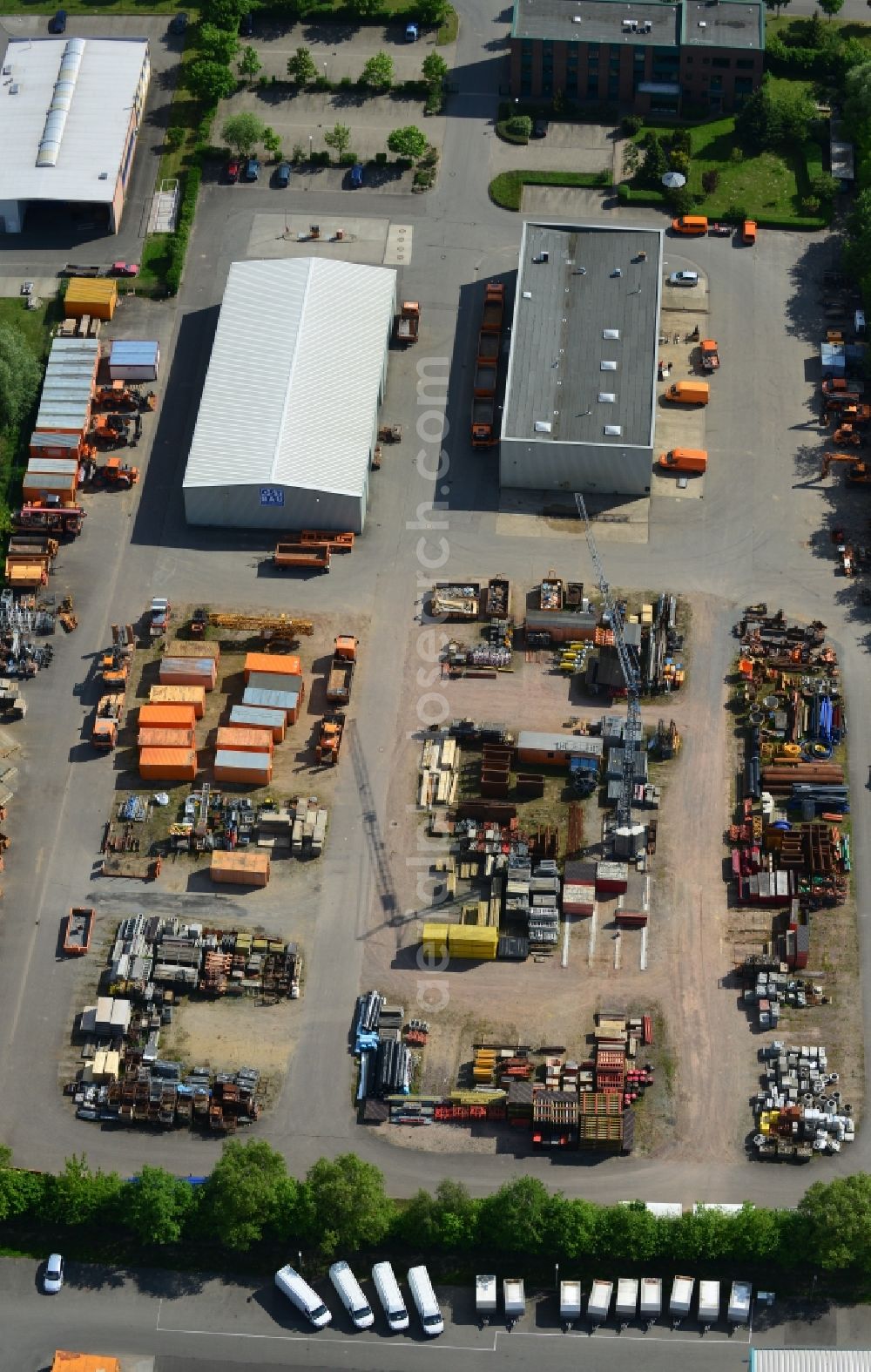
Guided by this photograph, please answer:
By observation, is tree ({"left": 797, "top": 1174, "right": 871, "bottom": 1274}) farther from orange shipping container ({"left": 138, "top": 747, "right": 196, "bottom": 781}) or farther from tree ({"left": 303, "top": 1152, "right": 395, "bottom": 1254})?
orange shipping container ({"left": 138, "top": 747, "right": 196, "bottom": 781})

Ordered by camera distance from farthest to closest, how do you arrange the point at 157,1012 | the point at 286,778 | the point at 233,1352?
the point at 286,778
the point at 157,1012
the point at 233,1352

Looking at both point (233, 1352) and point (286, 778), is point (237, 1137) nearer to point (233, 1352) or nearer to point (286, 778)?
point (233, 1352)

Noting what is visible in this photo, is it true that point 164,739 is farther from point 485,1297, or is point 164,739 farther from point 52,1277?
point 485,1297

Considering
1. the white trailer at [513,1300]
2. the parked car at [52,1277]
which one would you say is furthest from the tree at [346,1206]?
the parked car at [52,1277]

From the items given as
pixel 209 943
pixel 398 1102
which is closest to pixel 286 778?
pixel 209 943

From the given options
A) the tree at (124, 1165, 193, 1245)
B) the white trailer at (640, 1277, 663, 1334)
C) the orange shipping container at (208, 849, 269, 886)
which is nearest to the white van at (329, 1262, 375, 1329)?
the tree at (124, 1165, 193, 1245)

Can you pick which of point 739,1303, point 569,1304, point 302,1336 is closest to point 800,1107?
point 739,1303
